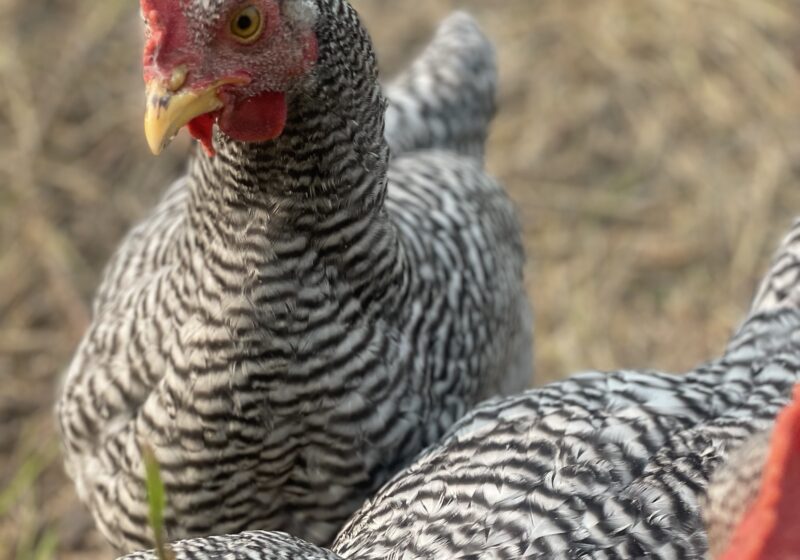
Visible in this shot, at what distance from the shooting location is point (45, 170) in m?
4.46

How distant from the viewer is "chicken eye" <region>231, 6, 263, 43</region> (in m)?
1.94

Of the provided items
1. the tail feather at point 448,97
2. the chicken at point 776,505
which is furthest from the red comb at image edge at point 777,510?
the tail feather at point 448,97

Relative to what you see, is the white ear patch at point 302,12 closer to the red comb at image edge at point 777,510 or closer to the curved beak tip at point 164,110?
the curved beak tip at point 164,110

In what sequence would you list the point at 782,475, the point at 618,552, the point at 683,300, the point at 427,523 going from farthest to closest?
1. the point at 683,300
2. the point at 427,523
3. the point at 618,552
4. the point at 782,475

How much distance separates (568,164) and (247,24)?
2.94 m

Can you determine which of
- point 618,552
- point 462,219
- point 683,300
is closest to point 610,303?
point 683,300

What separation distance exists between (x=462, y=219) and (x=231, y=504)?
3.20ft

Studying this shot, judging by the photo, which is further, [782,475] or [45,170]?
[45,170]

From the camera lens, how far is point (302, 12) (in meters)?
2.00

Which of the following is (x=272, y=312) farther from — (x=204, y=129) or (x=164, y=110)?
(x=164, y=110)

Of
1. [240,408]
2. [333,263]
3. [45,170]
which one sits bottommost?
[240,408]

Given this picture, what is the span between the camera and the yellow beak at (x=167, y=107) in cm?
190

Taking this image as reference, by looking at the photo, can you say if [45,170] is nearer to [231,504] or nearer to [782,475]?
[231,504]

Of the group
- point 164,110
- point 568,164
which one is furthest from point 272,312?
point 568,164
